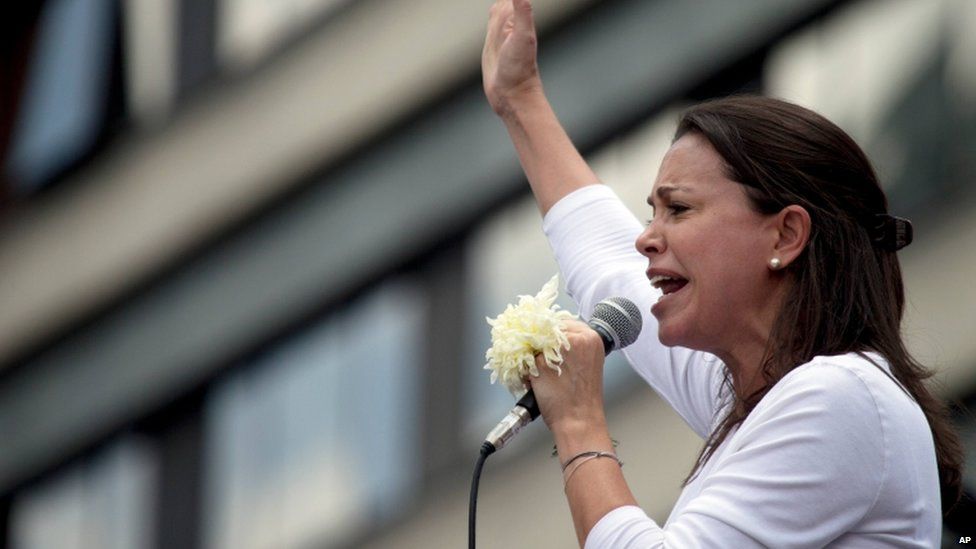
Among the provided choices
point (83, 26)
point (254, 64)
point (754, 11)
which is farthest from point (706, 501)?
point (83, 26)

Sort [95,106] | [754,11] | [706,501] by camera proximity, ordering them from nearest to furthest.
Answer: [706,501] → [754,11] → [95,106]

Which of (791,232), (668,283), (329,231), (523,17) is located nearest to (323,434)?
(329,231)

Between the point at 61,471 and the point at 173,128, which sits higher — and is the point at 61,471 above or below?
below

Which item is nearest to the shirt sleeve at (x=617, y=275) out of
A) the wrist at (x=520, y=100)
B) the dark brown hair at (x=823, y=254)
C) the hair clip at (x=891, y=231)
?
the wrist at (x=520, y=100)

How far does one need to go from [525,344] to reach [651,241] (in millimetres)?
267

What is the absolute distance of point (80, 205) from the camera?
3.91 m

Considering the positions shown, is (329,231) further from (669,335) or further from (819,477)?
(819,477)

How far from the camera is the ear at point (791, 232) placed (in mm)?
1830

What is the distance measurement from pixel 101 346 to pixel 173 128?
0.64m

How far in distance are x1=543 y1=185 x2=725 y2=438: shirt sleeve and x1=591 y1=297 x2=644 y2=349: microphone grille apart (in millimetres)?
242

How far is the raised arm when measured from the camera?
7.28 ft

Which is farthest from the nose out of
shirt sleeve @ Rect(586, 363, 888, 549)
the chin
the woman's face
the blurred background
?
the blurred background

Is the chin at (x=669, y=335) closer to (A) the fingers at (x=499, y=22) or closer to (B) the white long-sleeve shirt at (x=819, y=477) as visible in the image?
(B) the white long-sleeve shirt at (x=819, y=477)

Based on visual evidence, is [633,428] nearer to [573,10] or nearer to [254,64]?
[573,10]
